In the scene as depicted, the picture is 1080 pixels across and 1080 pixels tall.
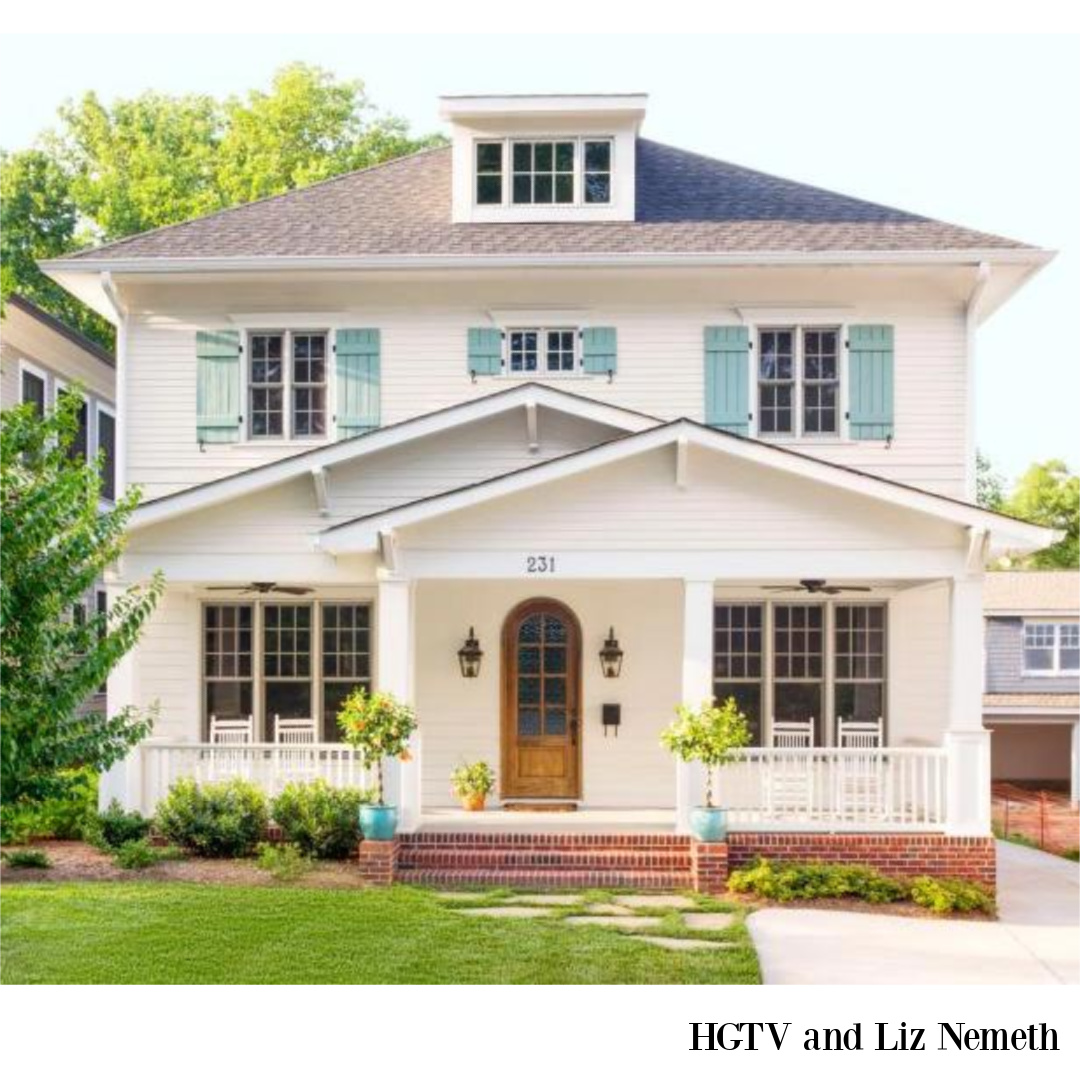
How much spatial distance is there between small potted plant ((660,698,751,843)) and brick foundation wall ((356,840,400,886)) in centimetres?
288

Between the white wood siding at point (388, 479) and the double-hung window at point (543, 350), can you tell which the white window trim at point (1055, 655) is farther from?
the white wood siding at point (388, 479)

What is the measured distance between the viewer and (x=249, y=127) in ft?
83.5

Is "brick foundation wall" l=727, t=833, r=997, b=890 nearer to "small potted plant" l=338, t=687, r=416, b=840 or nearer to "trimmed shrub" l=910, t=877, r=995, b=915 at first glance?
"trimmed shrub" l=910, t=877, r=995, b=915

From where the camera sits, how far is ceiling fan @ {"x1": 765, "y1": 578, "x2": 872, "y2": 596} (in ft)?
53.3

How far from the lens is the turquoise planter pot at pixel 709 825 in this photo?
13.4 meters

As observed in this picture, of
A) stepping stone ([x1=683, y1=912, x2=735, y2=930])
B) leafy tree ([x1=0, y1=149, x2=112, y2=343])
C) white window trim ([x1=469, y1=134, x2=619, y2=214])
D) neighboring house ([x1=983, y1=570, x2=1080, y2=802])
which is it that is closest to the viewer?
stepping stone ([x1=683, y1=912, x2=735, y2=930])

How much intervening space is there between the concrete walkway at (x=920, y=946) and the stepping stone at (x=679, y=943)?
42cm

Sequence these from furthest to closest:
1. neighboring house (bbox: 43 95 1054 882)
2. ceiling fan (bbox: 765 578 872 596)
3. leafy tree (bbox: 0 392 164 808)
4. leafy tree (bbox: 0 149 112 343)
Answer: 1. leafy tree (bbox: 0 149 112 343)
2. neighboring house (bbox: 43 95 1054 882)
3. ceiling fan (bbox: 765 578 872 596)
4. leafy tree (bbox: 0 392 164 808)

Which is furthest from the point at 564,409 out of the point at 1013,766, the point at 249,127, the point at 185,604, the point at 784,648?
the point at 1013,766

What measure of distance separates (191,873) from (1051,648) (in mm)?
26439

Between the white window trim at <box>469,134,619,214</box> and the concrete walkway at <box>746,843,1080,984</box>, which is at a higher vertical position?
the white window trim at <box>469,134,619,214</box>

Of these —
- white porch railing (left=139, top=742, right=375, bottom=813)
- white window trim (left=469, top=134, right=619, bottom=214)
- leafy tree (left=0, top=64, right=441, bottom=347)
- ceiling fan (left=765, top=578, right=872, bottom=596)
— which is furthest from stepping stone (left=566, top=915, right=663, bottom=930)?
leafy tree (left=0, top=64, right=441, bottom=347)

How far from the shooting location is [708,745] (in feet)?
44.2

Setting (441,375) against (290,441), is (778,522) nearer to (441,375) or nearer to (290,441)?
(441,375)
